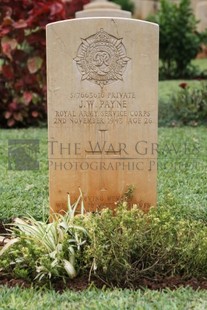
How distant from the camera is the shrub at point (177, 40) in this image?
12.2 metres

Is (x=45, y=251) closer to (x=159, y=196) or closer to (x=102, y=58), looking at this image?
(x=102, y=58)

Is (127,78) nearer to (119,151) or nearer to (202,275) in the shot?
(119,151)

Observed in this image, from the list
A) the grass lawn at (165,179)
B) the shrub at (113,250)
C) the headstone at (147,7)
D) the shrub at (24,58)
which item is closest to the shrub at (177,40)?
the shrub at (24,58)

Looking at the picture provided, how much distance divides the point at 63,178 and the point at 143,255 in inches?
37.8

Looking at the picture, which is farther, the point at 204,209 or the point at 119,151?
the point at 204,209

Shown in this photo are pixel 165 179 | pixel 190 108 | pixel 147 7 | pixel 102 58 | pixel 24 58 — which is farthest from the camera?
pixel 147 7

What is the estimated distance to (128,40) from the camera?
11.7 feet

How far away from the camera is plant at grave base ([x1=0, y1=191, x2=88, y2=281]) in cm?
Result: 300

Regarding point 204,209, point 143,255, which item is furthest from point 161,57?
point 143,255

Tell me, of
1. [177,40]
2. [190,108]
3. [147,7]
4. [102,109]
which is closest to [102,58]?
[102,109]

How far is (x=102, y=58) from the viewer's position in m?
3.58

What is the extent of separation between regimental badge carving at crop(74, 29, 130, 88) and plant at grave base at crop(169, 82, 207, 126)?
170 inches

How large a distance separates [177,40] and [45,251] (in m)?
9.87

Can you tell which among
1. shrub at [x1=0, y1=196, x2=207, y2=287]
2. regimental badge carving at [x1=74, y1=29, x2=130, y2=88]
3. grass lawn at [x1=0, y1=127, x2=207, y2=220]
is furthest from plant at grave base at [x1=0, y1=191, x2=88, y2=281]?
regimental badge carving at [x1=74, y1=29, x2=130, y2=88]
